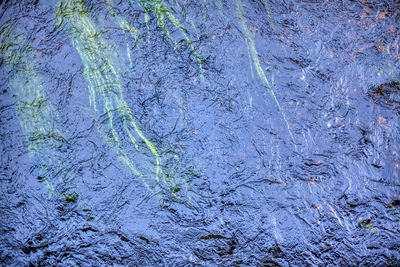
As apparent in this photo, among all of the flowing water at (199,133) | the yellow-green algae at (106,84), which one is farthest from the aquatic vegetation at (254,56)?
the yellow-green algae at (106,84)

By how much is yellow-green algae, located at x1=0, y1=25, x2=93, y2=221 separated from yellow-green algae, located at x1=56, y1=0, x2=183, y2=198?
0.22 meters

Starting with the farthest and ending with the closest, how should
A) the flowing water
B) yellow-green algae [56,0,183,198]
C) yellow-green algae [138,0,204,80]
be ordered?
yellow-green algae [138,0,204,80] < yellow-green algae [56,0,183,198] < the flowing water

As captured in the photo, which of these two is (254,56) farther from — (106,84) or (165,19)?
(106,84)

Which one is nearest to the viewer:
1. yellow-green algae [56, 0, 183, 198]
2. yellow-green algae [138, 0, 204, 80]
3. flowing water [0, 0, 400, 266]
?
flowing water [0, 0, 400, 266]

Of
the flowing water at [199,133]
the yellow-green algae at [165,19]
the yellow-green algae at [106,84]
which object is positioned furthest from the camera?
the yellow-green algae at [165,19]

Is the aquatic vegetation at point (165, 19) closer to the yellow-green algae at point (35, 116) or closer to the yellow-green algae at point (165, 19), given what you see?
the yellow-green algae at point (165, 19)

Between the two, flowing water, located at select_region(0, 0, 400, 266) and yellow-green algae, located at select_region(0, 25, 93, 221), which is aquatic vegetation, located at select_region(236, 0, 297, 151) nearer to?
flowing water, located at select_region(0, 0, 400, 266)

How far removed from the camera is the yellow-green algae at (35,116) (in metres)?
1.70

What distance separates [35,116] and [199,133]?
31.4 inches

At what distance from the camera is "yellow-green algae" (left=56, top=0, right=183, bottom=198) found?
170 centimetres

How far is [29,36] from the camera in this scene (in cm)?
190

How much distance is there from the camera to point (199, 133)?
1.73 metres

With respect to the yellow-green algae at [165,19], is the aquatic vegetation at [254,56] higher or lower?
lower

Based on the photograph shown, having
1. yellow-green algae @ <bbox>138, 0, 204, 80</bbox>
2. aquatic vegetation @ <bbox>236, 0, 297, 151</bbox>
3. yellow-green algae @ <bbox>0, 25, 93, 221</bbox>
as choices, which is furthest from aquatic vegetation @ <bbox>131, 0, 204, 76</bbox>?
yellow-green algae @ <bbox>0, 25, 93, 221</bbox>
